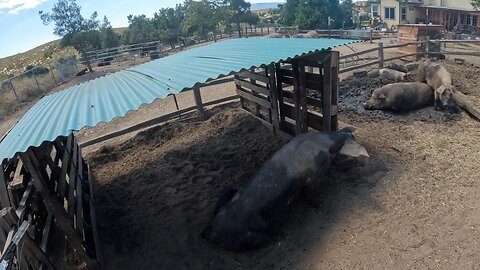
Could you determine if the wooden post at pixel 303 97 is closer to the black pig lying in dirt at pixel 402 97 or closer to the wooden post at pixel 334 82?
the wooden post at pixel 334 82

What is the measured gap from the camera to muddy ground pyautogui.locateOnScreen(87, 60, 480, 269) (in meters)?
4.12

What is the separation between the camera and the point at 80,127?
12.0ft

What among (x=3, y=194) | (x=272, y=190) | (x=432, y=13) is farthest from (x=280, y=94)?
(x=432, y=13)

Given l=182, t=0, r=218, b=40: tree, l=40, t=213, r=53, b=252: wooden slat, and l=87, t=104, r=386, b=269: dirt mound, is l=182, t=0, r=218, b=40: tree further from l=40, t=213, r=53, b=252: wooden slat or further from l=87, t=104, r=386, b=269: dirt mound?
l=40, t=213, r=53, b=252: wooden slat

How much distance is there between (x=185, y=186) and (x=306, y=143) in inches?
84.3

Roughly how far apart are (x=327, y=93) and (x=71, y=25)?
72.3 ft

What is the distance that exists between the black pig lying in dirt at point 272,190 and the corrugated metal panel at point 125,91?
1.42 meters

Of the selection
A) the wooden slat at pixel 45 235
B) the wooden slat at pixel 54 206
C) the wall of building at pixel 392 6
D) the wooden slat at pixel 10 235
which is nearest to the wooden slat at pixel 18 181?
the wooden slat at pixel 54 206

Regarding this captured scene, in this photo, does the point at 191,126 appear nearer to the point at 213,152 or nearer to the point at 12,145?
the point at 213,152

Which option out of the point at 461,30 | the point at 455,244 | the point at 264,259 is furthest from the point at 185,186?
the point at 461,30

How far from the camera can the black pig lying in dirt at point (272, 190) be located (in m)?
4.48

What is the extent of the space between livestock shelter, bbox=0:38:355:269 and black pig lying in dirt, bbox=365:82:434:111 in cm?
239

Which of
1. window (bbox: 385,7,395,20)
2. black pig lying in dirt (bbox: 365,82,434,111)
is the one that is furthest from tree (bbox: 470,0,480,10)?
black pig lying in dirt (bbox: 365,82,434,111)

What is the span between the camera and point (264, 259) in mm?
4309
